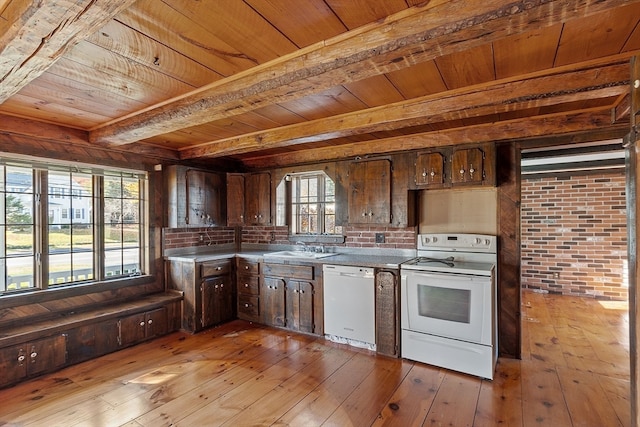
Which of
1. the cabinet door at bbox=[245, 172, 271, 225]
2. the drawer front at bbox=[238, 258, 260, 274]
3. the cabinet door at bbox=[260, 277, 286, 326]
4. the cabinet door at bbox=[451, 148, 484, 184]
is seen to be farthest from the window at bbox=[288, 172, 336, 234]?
the cabinet door at bbox=[451, 148, 484, 184]

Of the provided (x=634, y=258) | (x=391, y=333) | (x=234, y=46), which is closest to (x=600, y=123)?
(x=634, y=258)

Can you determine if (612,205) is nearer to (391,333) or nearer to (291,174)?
(391,333)

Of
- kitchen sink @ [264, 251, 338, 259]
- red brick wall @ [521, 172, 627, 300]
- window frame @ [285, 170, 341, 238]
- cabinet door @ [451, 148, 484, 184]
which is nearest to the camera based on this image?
cabinet door @ [451, 148, 484, 184]

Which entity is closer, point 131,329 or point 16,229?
point 16,229

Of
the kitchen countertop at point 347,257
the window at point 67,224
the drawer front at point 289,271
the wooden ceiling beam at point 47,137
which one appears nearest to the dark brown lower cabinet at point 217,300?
the kitchen countertop at point 347,257

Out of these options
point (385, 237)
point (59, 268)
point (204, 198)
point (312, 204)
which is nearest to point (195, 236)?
point (204, 198)

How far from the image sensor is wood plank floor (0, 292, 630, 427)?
230 cm

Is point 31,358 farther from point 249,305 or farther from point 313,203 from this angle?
point 313,203

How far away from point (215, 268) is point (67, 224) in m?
1.60

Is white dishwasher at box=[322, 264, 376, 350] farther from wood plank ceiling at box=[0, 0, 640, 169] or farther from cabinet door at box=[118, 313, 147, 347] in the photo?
cabinet door at box=[118, 313, 147, 347]

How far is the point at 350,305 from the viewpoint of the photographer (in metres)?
3.54

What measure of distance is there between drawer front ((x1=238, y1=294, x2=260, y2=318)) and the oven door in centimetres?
190

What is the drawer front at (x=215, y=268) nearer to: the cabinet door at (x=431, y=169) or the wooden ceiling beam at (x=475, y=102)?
the wooden ceiling beam at (x=475, y=102)

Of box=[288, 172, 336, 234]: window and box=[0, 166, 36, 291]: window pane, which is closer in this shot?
box=[0, 166, 36, 291]: window pane
